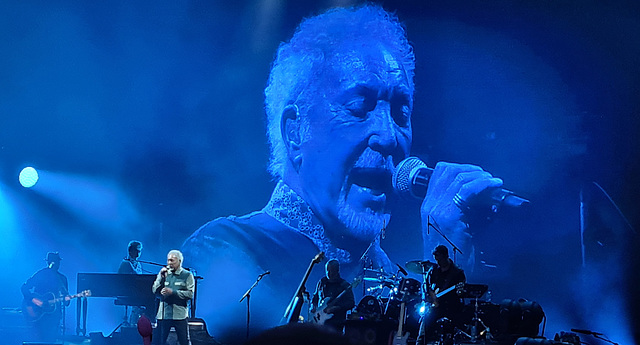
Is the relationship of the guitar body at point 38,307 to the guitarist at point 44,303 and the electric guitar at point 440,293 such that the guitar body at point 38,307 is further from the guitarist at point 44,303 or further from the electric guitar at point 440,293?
the electric guitar at point 440,293

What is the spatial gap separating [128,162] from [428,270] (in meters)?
5.14

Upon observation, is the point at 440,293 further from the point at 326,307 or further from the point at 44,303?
the point at 44,303

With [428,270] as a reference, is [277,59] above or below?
above

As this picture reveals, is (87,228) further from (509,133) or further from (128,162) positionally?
(509,133)

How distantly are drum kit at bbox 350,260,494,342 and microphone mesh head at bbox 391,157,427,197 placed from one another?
1.53m

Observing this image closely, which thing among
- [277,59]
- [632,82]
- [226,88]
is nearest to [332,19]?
[277,59]

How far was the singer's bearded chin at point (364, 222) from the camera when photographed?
10750mm

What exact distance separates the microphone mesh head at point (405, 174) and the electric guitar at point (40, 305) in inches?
187

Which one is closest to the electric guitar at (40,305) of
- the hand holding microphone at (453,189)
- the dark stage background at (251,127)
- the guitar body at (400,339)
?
the dark stage background at (251,127)

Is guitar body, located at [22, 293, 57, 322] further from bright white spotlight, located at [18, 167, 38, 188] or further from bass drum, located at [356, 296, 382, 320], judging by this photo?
bass drum, located at [356, 296, 382, 320]

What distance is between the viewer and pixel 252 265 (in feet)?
35.4

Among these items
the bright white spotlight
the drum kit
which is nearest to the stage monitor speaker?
the drum kit

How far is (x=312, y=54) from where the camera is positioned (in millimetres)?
11008

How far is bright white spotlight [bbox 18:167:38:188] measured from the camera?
11.1 m
